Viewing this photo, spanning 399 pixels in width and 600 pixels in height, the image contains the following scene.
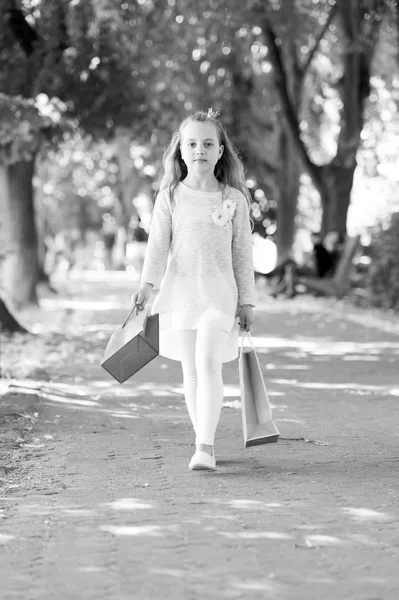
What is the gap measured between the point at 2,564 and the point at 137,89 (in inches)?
689

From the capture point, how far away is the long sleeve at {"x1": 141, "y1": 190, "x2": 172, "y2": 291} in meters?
6.54

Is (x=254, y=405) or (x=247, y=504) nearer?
(x=247, y=504)

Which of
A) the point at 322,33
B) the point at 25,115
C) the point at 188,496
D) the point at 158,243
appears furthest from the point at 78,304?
the point at 188,496

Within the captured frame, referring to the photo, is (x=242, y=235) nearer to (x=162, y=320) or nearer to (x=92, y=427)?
(x=162, y=320)

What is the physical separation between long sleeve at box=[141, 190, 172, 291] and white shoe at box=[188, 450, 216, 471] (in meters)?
0.98

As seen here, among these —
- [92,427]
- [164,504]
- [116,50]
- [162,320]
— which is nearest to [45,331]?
[116,50]

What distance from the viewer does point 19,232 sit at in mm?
21781

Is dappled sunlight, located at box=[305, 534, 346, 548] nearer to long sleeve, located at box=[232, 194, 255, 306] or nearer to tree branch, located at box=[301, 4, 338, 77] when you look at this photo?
long sleeve, located at box=[232, 194, 255, 306]

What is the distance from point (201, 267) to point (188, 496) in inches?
54.0

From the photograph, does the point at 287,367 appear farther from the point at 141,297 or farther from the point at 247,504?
the point at 247,504

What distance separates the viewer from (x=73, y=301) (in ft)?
91.5

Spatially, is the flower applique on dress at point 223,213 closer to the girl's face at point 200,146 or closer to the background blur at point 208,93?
the girl's face at point 200,146

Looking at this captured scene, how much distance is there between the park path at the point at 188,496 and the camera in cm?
426

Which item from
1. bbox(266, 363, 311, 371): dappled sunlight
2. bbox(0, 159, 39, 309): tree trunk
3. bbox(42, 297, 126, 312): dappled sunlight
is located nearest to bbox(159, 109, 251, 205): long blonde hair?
bbox(266, 363, 311, 371): dappled sunlight
